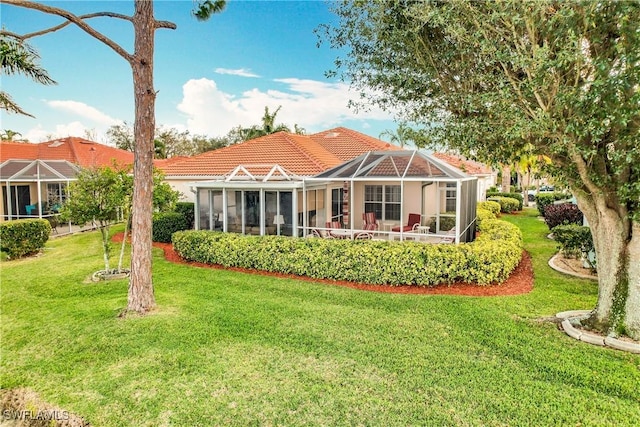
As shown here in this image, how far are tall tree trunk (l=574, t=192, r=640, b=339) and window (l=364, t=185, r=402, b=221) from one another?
444 inches

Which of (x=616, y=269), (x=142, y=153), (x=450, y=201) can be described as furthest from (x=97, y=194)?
(x=450, y=201)

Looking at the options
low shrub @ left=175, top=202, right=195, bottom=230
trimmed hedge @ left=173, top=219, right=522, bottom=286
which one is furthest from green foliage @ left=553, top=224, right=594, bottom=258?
low shrub @ left=175, top=202, right=195, bottom=230

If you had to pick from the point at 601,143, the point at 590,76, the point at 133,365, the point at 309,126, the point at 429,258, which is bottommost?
the point at 133,365

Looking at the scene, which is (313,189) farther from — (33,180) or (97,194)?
(33,180)

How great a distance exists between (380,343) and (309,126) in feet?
132

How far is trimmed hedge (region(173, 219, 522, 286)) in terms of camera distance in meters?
11.2

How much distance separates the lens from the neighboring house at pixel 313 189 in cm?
1480

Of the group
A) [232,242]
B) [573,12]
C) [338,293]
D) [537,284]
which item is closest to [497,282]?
[537,284]

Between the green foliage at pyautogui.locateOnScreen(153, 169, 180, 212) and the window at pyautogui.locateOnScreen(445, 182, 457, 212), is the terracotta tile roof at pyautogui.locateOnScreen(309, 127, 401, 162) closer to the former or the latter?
the window at pyautogui.locateOnScreen(445, 182, 457, 212)

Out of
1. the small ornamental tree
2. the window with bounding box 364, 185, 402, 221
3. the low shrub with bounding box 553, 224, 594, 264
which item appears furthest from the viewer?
the window with bounding box 364, 185, 402, 221

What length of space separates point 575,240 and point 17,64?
1935 centimetres

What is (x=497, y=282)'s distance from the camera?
37.3ft

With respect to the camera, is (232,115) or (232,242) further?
(232,115)

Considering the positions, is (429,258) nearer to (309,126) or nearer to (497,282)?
(497,282)
